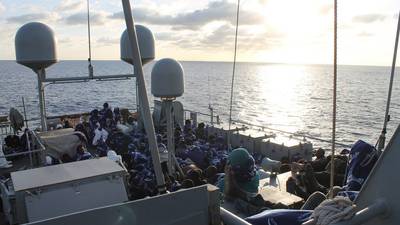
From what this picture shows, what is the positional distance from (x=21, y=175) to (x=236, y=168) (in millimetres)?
3634

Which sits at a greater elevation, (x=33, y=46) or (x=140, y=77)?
(x=33, y=46)

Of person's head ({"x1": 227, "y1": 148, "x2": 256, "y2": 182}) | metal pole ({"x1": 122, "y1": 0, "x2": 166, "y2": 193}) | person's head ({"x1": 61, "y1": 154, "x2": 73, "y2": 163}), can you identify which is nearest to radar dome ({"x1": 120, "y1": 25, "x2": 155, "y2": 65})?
person's head ({"x1": 61, "y1": 154, "x2": 73, "y2": 163})

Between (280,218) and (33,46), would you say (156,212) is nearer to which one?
(280,218)

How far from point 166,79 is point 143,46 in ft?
5.17

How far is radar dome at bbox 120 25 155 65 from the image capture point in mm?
10398

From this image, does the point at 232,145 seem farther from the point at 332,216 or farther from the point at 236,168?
the point at 332,216

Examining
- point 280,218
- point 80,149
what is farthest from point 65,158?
point 280,218

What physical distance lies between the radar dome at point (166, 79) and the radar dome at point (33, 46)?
294 centimetres

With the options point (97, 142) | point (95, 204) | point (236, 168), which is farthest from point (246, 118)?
point (95, 204)

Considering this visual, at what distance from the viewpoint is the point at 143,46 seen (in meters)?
10.4

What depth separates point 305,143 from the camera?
1485 cm

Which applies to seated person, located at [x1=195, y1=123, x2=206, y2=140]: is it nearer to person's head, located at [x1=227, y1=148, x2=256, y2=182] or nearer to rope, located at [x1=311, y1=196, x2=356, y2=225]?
person's head, located at [x1=227, y1=148, x2=256, y2=182]

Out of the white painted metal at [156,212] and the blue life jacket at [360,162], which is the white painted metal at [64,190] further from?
the blue life jacket at [360,162]

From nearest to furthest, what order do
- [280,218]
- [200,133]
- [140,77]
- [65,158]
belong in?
[280,218]
[140,77]
[65,158]
[200,133]
